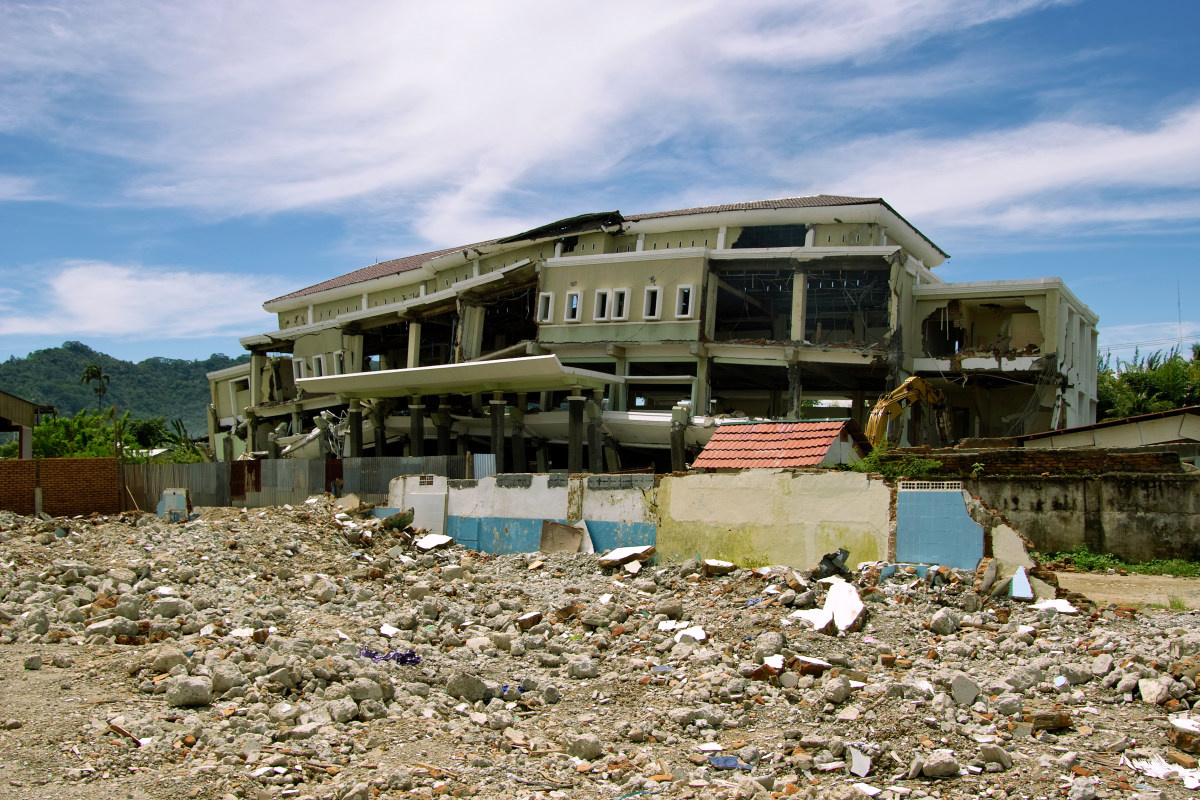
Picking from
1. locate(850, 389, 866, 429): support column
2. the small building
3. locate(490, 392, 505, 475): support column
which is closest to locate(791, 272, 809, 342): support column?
locate(850, 389, 866, 429): support column

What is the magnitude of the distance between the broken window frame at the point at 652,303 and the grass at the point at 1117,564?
681 inches

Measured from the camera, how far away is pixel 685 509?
16125mm

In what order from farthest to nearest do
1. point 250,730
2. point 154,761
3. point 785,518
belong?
point 785,518 → point 250,730 → point 154,761

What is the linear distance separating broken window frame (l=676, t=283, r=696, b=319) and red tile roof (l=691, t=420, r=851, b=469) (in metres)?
15.1

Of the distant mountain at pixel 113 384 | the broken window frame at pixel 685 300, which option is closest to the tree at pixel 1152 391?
the broken window frame at pixel 685 300

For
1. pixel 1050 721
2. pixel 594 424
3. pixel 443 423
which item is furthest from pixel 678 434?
pixel 1050 721

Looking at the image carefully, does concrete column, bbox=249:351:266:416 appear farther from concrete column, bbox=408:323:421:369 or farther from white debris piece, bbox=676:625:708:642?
white debris piece, bbox=676:625:708:642

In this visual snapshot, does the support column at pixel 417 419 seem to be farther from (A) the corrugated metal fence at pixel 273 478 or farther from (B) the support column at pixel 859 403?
(B) the support column at pixel 859 403

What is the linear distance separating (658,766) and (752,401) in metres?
35.2

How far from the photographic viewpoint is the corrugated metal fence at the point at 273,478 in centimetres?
2280

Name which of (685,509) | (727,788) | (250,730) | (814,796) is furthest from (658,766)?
(685,509)

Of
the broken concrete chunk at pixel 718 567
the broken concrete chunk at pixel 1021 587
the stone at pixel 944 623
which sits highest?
the broken concrete chunk at pixel 1021 587

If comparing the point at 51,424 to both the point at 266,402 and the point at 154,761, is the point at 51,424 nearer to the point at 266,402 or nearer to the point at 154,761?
the point at 266,402

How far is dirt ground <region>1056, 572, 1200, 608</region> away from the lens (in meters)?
12.8
